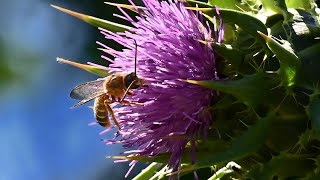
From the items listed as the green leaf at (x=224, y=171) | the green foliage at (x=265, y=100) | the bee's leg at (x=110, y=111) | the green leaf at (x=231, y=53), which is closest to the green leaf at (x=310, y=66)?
the green foliage at (x=265, y=100)

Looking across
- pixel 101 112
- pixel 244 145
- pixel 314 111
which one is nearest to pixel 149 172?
pixel 101 112

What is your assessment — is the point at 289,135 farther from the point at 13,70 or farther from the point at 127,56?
the point at 13,70

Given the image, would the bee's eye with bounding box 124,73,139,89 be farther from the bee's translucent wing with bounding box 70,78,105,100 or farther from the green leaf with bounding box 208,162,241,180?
the green leaf with bounding box 208,162,241,180

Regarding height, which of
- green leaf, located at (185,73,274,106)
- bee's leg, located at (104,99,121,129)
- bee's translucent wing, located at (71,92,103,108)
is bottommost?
bee's leg, located at (104,99,121,129)

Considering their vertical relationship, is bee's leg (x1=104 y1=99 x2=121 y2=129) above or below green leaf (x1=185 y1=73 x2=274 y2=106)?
below

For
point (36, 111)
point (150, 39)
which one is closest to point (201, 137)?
point (150, 39)

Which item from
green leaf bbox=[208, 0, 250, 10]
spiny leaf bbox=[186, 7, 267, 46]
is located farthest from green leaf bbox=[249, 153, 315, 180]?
green leaf bbox=[208, 0, 250, 10]
